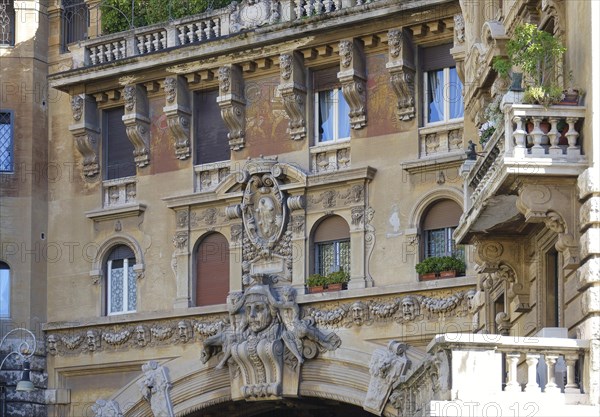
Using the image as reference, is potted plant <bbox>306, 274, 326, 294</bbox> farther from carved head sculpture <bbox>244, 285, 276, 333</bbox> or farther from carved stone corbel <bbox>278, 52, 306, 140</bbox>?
carved stone corbel <bbox>278, 52, 306, 140</bbox>

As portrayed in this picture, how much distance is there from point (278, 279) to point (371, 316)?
266cm

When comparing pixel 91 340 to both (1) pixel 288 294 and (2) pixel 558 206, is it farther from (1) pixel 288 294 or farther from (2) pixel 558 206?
(2) pixel 558 206

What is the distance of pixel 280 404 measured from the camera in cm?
3834

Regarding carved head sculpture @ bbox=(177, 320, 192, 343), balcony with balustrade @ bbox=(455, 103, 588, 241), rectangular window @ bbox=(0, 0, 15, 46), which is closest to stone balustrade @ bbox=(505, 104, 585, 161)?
balcony with balustrade @ bbox=(455, 103, 588, 241)

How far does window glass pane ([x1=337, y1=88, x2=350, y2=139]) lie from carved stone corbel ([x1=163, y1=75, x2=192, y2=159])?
3.82 m

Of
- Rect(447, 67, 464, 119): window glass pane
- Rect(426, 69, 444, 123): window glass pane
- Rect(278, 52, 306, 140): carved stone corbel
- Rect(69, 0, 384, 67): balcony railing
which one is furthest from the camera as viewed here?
Rect(69, 0, 384, 67): balcony railing

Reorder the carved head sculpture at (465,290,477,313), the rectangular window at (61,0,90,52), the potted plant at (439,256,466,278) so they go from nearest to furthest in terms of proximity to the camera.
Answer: the carved head sculpture at (465,290,477,313)
the potted plant at (439,256,466,278)
the rectangular window at (61,0,90,52)

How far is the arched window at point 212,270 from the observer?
39.0m

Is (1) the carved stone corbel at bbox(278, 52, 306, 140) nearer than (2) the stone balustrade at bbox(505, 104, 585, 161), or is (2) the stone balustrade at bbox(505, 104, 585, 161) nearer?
(2) the stone balustrade at bbox(505, 104, 585, 161)

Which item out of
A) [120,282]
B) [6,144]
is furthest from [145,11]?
[120,282]

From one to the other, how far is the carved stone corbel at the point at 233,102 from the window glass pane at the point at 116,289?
4113 mm

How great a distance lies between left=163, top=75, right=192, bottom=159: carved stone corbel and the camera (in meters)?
39.7

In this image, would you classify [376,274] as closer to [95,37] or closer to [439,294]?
[439,294]

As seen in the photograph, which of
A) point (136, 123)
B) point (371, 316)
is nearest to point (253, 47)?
point (136, 123)
